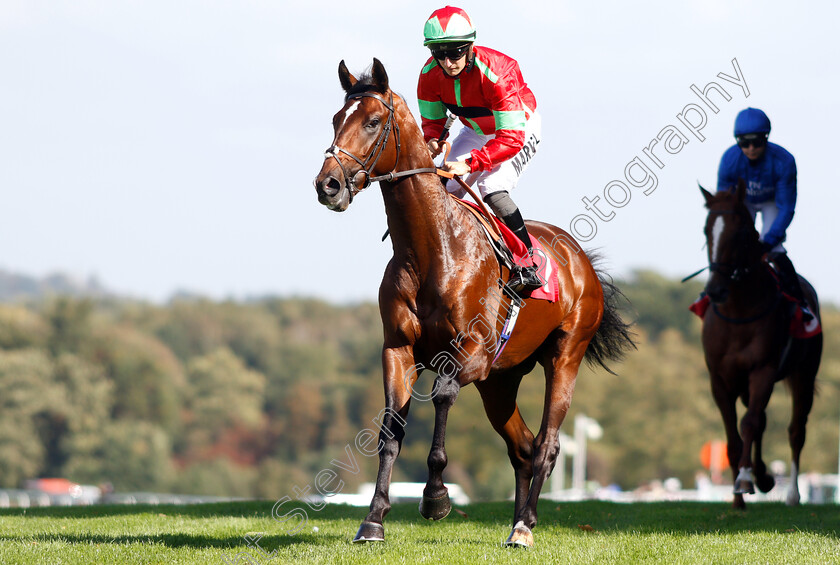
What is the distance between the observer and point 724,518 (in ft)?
29.7

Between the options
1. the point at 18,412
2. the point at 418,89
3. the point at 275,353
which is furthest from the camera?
the point at 275,353

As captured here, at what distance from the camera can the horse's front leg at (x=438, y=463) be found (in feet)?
20.8

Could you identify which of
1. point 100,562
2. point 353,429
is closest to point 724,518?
point 100,562

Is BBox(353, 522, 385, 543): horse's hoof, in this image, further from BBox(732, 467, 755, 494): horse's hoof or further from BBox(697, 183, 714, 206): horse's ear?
BBox(697, 183, 714, 206): horse's ear

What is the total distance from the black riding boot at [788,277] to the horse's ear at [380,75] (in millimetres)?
5915

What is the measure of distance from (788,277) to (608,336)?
2896 millimetres

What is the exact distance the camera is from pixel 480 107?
721 cm

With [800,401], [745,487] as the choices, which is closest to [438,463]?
[745,487]

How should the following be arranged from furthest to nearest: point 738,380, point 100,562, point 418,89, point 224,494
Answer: point 224,494
point 738,380
point 418,89
point 100,562

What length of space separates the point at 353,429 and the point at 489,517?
249ft

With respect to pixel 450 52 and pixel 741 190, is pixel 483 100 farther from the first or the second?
pixel 741 190

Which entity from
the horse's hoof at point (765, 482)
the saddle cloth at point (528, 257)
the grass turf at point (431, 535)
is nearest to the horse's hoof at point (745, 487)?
the grass turf at point (431, 535)

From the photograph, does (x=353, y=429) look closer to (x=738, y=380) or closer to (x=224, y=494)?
(x=224, y=494)

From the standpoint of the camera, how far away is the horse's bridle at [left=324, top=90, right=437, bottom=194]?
19.8ft
